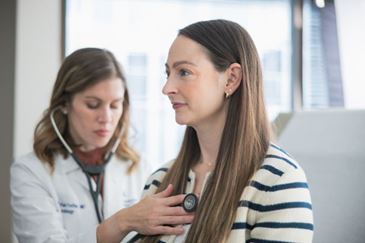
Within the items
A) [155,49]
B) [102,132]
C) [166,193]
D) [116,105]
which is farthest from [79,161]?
[155,49]

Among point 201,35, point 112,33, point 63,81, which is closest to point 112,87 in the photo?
point 63,81

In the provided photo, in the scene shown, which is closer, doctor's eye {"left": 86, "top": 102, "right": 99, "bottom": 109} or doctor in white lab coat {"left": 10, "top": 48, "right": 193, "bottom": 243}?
doctor in white lab coat {"left": 10, "top": 48, "right": 193, "bottom": 243}

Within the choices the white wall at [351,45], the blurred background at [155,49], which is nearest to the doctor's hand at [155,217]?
the blurred background at [155,49]

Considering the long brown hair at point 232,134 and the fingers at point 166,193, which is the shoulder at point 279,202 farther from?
the fingers at point 166,193

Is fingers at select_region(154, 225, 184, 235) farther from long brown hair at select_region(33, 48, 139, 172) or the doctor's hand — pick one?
long brown hair at select_region(33, 48, 139, 172)

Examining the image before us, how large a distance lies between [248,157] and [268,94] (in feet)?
7.08

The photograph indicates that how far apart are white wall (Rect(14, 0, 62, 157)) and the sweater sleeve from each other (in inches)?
78.5

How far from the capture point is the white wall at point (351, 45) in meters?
3.12

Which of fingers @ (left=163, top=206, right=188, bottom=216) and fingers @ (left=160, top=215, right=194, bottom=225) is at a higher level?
fingers @ (left=163, top=206, right=188, bottom=216)

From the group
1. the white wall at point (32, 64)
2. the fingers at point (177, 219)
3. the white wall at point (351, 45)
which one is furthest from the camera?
the white wall at point (351, 45)

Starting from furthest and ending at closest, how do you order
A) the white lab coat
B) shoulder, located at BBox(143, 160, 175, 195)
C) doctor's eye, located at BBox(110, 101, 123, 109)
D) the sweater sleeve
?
doctor's eye, located at BBox(110, 101, 123, 109) < the white lab coat < shoulder, located at BBox(143, 160, 175, 195) < the sweater sleeve

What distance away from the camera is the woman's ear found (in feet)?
3.67

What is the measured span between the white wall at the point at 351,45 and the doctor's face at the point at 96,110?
204cm

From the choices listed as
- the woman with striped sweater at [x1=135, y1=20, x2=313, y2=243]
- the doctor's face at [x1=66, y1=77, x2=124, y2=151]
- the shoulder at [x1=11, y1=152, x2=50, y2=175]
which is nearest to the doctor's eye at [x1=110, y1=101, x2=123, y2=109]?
the doctor's face at [x1=66, y1=77, x2=124, y2=151]
